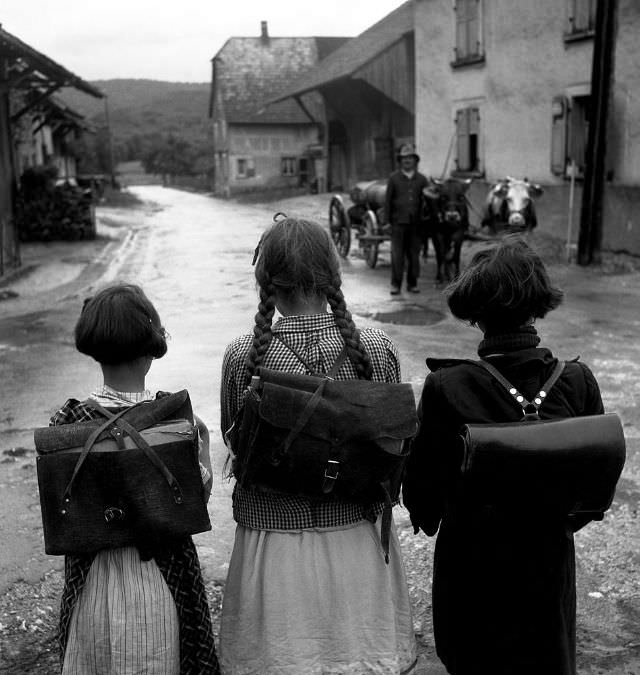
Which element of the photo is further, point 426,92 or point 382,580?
point 426,92

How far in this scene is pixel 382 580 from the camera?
249cm

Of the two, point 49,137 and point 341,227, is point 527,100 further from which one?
point 49,137

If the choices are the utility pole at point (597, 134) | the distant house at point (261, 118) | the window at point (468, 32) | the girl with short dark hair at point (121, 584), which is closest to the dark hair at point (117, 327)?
the girl with short dark hair at point (121, 584)

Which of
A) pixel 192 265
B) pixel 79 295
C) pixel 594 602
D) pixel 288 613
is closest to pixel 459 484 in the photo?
pixel 288 613

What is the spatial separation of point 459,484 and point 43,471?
1086 millimetres

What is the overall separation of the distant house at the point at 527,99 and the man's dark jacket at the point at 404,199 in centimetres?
491

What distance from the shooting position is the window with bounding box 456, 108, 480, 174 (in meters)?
19.8

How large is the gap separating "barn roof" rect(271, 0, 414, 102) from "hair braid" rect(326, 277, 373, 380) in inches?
1131

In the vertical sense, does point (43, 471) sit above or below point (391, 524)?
above

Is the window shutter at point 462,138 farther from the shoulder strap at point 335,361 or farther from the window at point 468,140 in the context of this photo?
the shoulder strap at point 335,361

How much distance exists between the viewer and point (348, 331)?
95.6 inches

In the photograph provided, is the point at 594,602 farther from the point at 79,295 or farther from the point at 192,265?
the point at 192,265

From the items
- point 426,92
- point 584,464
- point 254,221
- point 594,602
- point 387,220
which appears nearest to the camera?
point 584,464

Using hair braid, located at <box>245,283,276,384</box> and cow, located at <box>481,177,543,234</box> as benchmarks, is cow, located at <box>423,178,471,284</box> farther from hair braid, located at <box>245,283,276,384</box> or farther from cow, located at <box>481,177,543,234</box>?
hair braid, located at <box>245,283,276,384</box>
